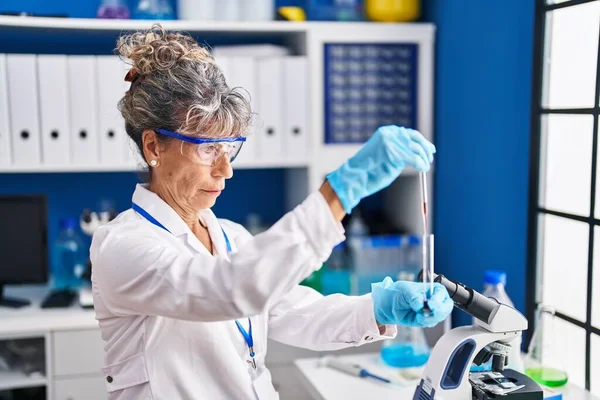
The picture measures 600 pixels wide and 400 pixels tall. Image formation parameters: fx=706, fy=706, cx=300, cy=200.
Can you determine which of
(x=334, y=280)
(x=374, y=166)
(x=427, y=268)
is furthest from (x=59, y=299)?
(x=374, y=166)

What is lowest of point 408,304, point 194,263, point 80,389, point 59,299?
point 80,389

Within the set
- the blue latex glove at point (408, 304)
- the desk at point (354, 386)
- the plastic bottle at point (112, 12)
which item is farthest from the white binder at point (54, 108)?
the blue latex glove at point (408, 304)

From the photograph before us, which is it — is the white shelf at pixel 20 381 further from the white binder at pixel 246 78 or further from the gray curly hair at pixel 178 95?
the gray curly hair at pixel 178 95

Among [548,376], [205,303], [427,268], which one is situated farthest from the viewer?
[548,376]

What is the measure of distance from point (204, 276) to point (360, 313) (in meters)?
0.44

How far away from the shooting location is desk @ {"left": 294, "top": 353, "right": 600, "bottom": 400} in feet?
6.07

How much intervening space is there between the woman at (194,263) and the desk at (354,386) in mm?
429

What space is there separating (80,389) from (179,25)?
50.8 inches

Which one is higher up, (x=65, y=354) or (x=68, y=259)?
(x=68, y=259)

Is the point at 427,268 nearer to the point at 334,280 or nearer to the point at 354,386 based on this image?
the point at 354,386

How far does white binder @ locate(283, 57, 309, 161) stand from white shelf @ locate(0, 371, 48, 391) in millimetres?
1144

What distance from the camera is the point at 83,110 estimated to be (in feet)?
8.10

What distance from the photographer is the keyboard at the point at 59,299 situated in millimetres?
2418

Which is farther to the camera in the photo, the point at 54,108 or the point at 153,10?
A: the point at 153,10
